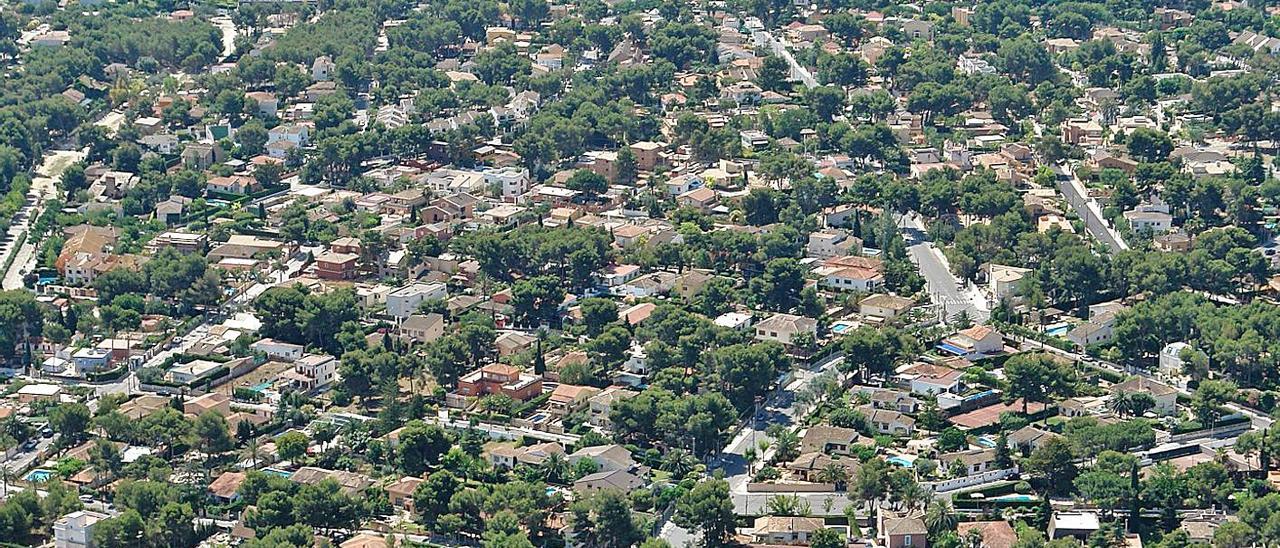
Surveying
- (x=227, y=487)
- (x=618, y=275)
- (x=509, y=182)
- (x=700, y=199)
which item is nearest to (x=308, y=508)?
(x=227, y=487)

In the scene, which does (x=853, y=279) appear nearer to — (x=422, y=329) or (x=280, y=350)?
(x=422, y=329)

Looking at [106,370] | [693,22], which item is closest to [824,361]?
[106,370]

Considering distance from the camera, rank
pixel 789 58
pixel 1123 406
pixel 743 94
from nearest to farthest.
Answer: pixel 1123 406, pixel 743 94, pixel 789 58

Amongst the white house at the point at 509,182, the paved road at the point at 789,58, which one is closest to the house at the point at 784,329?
the white house at the point at 509,182

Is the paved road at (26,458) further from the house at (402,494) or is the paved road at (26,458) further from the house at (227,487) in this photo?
the house at (402,494)

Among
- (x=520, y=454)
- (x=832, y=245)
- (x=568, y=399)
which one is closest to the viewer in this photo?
(x=520, y=454)

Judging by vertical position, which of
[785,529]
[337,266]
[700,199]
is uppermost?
[785,529]

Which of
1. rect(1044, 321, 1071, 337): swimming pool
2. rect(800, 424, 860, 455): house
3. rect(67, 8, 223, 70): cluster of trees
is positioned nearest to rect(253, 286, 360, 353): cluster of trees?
rect(800, 424, 860, 455): house

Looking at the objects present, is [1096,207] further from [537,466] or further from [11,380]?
[11,380]
